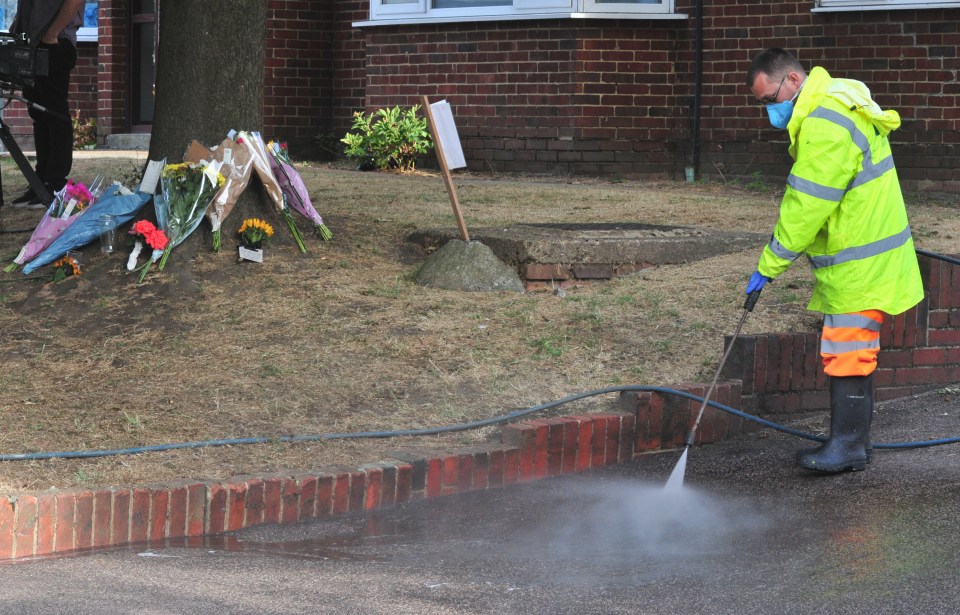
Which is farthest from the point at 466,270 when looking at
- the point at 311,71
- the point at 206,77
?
the point at 311,71

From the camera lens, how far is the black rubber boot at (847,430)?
17.4ft

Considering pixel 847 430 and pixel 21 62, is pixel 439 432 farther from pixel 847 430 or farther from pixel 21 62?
pixel 21 62

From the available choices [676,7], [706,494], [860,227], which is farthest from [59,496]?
[676,7]

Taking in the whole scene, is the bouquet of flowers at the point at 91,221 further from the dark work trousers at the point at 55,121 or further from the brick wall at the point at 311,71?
the brick wall at the point at 311,71

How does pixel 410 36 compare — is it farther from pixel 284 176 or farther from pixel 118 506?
pixel 118 506

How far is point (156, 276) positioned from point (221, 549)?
3066mm

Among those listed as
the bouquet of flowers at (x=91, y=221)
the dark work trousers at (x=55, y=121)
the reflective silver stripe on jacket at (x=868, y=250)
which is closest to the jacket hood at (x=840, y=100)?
the reflective silver stripe on jacket at (x=868, y=250)

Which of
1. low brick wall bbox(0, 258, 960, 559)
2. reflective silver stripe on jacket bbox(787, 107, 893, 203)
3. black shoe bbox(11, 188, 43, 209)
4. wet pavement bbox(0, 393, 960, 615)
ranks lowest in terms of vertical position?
wet pavement bbox(0, 393, 960, 615)

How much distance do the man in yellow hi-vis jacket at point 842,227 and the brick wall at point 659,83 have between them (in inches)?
273

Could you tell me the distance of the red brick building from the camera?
11727 millimetres

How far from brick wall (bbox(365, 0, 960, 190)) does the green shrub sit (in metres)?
0.54

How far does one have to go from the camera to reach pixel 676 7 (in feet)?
42.2

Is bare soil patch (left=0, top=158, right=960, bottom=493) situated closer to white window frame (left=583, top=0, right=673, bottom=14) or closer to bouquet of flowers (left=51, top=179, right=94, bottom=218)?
bouquet of flowers (left=51, top=179, right=94, bottom=218)

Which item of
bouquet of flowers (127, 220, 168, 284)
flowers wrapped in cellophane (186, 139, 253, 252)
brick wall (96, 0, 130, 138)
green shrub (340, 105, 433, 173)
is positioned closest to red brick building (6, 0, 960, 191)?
green shrub (340, 105, 433, 173)
